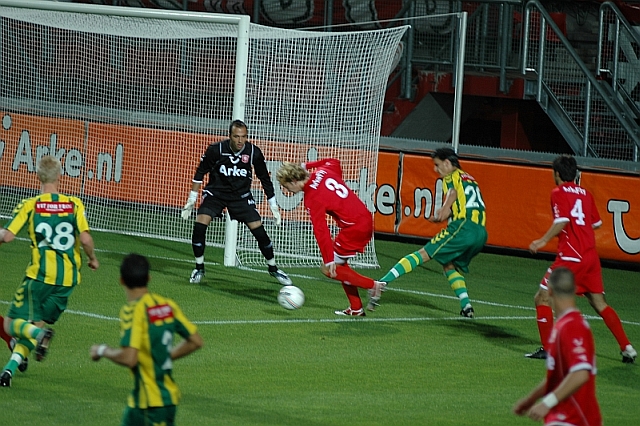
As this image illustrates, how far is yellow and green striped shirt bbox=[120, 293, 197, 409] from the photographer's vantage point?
591cm

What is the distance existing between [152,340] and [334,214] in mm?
5725

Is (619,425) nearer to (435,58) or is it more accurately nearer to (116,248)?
(116,248)

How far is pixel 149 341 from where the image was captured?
233 inches

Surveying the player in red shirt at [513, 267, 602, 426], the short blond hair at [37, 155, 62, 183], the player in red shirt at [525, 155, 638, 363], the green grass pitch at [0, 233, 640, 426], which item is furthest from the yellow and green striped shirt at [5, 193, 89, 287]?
the player in red shirt at [513, 267, 602, 426]

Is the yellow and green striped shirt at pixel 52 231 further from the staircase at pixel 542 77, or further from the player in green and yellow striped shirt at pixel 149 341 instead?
the staircase at pixel 542 77

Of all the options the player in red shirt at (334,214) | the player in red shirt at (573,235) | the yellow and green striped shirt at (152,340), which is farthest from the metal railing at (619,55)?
Answer: the yellow and green striped shirt at (152,340)

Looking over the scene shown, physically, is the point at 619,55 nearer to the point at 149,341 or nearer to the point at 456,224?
the point at 456,224

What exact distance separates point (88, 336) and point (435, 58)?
11.9m

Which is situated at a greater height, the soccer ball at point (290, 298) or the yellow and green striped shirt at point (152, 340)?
the yellow and green striped shirt at point (152, 340)

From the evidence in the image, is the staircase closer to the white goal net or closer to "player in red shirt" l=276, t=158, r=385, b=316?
the white goal net

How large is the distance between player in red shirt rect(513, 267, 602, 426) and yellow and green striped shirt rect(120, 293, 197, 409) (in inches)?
71.4

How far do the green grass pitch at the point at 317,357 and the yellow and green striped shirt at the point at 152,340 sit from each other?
2.05 m

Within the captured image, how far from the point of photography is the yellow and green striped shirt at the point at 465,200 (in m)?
11.9

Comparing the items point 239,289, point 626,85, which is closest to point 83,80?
point 239,289
